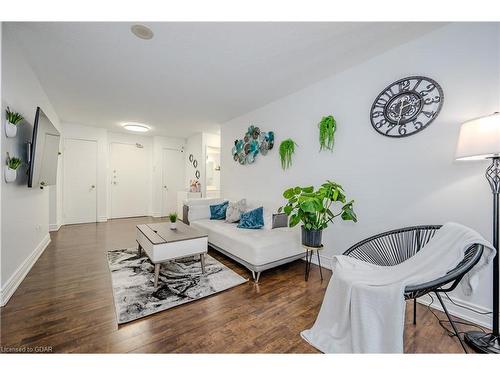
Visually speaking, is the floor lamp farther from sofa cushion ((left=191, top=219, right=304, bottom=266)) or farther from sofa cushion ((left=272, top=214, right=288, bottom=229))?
sofa cushion ((left=272, top=214, right=288, bottom=229))

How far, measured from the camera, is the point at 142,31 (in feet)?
5.93

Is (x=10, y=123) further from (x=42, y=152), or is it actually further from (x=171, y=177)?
(x=171, y=177)

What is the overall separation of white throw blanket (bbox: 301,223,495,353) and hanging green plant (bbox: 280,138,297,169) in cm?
190

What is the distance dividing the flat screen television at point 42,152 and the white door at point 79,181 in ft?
8.62

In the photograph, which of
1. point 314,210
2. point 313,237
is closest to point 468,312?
point 313,237

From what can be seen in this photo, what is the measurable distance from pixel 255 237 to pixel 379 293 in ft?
4.81

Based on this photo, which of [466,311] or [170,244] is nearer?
[466,311]

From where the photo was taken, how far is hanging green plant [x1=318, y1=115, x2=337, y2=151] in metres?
2.59

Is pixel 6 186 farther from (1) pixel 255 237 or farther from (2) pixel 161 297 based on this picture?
(1) pixel 255 237

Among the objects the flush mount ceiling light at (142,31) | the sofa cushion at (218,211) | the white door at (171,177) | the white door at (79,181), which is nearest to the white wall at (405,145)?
the sofa cushion at (218,211)

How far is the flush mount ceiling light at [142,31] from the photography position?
5.78ft

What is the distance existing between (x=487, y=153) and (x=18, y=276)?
4070 millimetres
